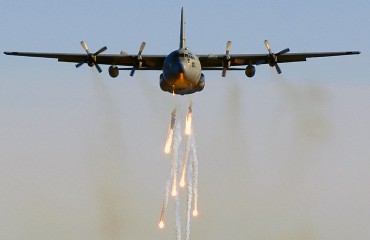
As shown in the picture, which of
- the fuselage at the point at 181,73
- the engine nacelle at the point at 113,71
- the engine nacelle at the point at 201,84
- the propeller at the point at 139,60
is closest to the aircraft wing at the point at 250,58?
the engine nacelle at the point at 201,84

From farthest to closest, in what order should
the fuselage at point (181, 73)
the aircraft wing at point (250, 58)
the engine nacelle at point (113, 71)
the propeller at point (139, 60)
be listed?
1. the aircraft wing at point (250, 58)
2. the propeller at point (139, 60)
3. the engine nacelle at point (113, 71)
4. the fuselage at point (181, 73)

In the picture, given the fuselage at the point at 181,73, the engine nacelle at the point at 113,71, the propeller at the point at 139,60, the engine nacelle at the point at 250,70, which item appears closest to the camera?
the fuselage at the point at 181,73

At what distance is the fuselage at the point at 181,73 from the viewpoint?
87000 mm

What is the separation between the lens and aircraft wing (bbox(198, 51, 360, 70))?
92.9m

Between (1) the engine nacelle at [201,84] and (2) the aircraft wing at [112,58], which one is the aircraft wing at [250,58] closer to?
(1) the engine nacelle at [201,84]

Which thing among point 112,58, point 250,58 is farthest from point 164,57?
point 250,58

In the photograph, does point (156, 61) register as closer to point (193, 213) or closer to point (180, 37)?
point (180, 37)

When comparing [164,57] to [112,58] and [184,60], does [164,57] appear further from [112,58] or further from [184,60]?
[184,60]

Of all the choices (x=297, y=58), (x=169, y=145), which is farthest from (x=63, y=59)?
(x=297, y=58)

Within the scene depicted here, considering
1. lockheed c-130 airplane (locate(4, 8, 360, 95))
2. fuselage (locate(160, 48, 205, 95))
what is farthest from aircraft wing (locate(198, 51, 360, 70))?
fuselage (locate(160, 48, 205, 95))

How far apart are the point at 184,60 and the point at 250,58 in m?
7.51

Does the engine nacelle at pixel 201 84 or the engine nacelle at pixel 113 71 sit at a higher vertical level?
the engine nacelle at pixel 113 71

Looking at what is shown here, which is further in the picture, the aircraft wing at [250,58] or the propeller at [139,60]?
the aircraft wing at [250,58]

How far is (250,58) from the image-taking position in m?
93.6
